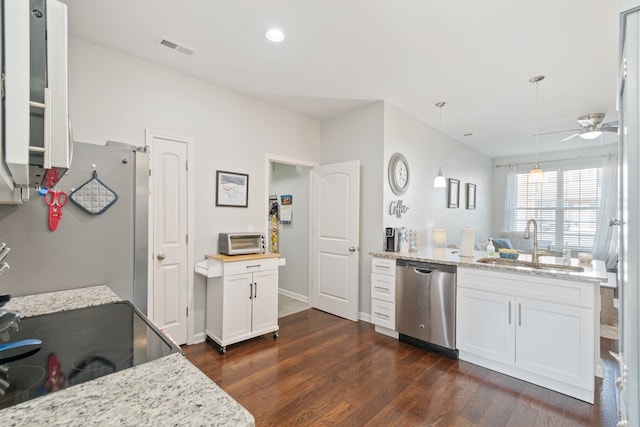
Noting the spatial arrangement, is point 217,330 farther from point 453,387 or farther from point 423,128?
point 423,128

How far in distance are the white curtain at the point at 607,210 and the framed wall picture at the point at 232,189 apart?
6500mm

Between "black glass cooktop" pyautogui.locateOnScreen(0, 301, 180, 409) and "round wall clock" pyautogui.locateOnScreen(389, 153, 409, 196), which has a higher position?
"round wall clock" pyautogui.locateOnScreen(389, 153, 409, 196)

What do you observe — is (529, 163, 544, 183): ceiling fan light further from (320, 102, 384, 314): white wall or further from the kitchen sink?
(320, 102, 384, 314): white wall

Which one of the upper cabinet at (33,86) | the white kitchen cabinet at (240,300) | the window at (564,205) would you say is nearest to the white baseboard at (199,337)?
the white kitchen cabinet at (240,300)

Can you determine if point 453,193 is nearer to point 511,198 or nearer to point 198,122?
point 511,198

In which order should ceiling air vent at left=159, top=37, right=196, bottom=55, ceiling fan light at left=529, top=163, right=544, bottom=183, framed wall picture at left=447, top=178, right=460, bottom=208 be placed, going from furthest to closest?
1. framed wall picture at left=447, top=178, right=460, bottom=208
2. ceiling fan light at left=529, top=163, right=544, bottom=183
3. ceiling air vent at left=159, top=37, right=196, bottom=55

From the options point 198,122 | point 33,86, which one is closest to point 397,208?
point 198,122

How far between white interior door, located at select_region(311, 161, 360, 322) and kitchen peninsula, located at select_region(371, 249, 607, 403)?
1.23 meters

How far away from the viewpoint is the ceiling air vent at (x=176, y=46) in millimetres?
2436

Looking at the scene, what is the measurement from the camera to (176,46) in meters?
2.51

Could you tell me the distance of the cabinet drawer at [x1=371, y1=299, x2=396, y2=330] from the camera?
10.7ft

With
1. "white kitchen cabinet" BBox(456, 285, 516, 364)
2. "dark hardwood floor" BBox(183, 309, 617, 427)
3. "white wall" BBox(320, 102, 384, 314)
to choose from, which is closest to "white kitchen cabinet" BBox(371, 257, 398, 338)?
"dark hardwood floor" BBox(183, 309, 617, 427)

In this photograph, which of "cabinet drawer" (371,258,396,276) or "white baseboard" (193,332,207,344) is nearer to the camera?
"white baseboard" (193,332,207,344)

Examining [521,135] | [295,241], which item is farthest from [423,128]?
[295,241]
